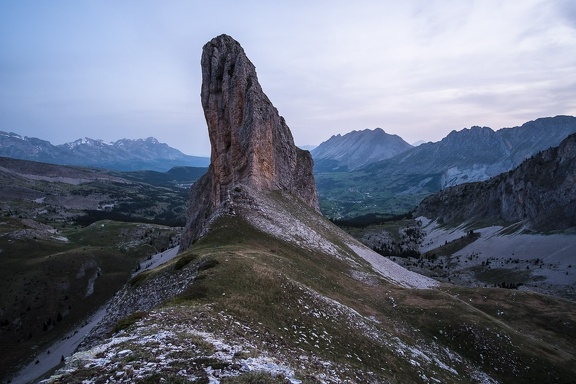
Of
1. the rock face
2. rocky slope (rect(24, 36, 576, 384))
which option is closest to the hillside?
rocky slope (rect(24, 36, 576, 384))

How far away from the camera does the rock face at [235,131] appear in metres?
93.3

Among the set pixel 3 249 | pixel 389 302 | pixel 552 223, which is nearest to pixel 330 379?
pixel 389 302

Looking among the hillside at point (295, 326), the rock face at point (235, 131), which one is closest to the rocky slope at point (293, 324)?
the hillside at point (295, 326)

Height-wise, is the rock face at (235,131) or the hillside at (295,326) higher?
the rock face at (235,131)

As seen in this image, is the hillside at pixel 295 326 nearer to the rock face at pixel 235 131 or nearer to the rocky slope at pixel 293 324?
the rocky slope at pixel 293 324

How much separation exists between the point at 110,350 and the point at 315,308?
62.5 ft

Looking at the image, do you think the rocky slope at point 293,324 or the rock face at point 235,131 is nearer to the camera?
the rocky slope at point 293,324

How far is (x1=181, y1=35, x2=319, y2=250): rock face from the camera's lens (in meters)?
93.3

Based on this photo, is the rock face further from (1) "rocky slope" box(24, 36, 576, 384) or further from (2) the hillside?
(2) the hillside

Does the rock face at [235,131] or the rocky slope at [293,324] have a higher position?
the rock face at [235,131]

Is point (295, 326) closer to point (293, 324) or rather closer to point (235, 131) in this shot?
point (293, 324)

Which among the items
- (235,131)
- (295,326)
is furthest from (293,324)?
(235,131)

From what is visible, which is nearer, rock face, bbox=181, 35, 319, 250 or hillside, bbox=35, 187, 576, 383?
hillside, bbox=35, 187, 576, 383

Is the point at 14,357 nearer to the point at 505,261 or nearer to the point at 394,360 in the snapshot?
the point at 394,360
